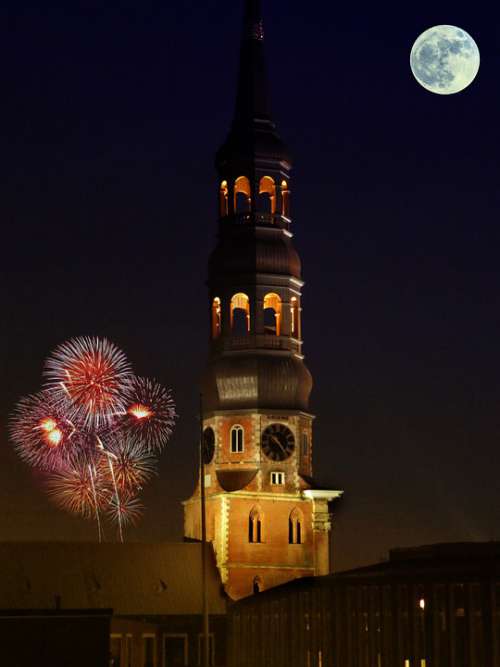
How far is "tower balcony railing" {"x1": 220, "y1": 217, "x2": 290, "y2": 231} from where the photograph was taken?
10606 centimetres

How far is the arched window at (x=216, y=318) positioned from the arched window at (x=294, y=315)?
4644 mm

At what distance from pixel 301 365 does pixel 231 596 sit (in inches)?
611

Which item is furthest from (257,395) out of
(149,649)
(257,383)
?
(149,649)

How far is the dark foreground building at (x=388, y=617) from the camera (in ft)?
196

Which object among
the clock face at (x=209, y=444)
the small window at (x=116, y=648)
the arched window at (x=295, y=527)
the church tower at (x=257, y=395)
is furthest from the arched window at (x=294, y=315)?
the small window at (x=116, y=648)

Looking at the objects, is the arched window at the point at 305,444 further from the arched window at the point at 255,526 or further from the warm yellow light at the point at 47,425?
the warm yellow light at the point at 47,425

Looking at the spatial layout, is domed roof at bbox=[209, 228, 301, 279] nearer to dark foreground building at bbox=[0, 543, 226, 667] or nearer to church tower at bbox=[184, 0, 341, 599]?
church tower at bbox=[184, 0, 341, 599]

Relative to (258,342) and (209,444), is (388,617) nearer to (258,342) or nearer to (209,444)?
(209,444)

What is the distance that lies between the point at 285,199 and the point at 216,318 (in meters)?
9.20

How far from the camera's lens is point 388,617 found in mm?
67500

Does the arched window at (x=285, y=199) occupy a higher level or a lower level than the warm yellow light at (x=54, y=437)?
higher

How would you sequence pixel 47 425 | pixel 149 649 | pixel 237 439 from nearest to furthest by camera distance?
pixel 47 425, pixel 149 649, pixel 237 439

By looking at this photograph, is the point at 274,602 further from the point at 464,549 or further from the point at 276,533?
the point at 276,533

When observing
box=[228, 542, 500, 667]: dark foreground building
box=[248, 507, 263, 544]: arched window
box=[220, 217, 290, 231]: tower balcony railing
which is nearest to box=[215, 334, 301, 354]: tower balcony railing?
box=[220, 217, 290, 231]: tower balcony railing
